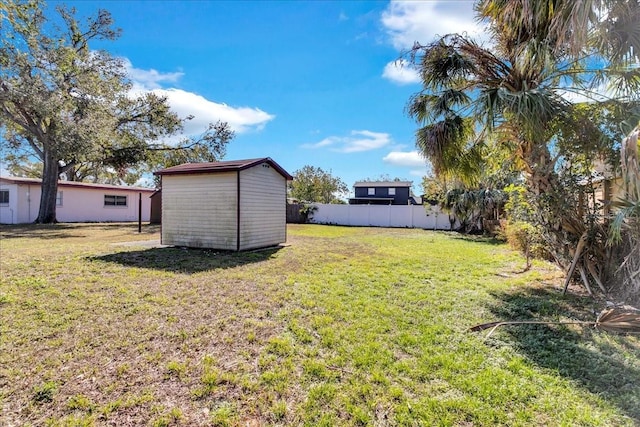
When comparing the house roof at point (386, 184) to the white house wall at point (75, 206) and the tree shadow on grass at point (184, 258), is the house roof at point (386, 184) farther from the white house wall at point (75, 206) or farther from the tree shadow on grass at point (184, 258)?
the tree shadow on grass at point (184, 258)

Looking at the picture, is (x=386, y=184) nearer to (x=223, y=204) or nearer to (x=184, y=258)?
(x=223, y=204)

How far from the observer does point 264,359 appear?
299 centimetres

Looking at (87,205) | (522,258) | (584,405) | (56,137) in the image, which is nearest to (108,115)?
(56,137)

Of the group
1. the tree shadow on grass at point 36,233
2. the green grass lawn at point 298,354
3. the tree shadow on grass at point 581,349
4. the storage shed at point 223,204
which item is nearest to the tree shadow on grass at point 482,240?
the green grass lawn at point 298,354

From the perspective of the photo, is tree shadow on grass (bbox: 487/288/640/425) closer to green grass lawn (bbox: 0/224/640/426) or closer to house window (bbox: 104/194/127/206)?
green grass lawn (bbox: 0/224/640/426)

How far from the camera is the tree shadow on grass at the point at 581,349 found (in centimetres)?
254

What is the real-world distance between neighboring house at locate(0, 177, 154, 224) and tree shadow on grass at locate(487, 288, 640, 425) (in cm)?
1608

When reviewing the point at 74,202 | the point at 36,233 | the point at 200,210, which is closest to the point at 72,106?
the point at 74,202

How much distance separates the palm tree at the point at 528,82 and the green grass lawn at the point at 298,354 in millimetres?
2247

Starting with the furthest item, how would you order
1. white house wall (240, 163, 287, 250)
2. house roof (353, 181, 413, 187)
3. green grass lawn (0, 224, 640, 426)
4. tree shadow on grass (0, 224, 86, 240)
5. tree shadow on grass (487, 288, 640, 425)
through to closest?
house roof (353, 181, 413, 187)
tree shadow on grass (0, 224, 86, 240)
white house wall (240, 163, 287, 250)
tree shadow on grass (487, 288, 640, 425)
green grass lawn (0, 224, 640, 426)

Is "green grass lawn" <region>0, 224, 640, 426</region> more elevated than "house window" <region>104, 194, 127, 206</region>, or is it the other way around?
"house window" <region>104, 194, 127, 206</region>

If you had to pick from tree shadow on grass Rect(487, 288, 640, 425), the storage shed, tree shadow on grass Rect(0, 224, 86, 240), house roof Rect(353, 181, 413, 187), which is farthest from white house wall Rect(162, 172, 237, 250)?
house roof Rect(353, 181, 413, 187)

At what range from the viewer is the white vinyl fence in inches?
763

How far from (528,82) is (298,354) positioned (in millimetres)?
5630
